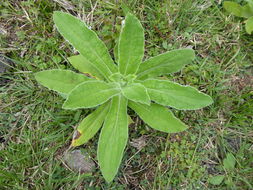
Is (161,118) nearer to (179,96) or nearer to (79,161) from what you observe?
(179,96)

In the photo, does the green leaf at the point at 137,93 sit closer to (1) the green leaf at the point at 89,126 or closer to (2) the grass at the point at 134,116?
(1) the green leaf at the point at 89,126

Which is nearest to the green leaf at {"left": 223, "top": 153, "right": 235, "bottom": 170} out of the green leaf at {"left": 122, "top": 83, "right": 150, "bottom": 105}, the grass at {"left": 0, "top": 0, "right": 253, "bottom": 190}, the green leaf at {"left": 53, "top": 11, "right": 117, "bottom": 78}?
the grass at {"left": 0, "top": 0, "right": 253, "bottom": 190}

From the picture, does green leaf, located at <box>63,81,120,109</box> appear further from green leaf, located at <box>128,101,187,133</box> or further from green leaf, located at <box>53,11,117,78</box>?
green leaf, located at <box>128,101,187,133</box>

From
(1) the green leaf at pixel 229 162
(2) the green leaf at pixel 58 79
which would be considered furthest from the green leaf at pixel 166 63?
(1) the green leaf at pixel 229 162

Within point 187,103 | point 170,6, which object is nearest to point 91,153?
point 187,103

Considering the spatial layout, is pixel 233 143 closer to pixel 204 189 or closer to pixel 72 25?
pixel 204 189

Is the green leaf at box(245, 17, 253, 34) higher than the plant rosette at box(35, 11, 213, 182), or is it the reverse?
the green leaf at box(245, 17, 253, 34)

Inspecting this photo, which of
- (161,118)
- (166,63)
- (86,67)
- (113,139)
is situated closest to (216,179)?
(161,118)
